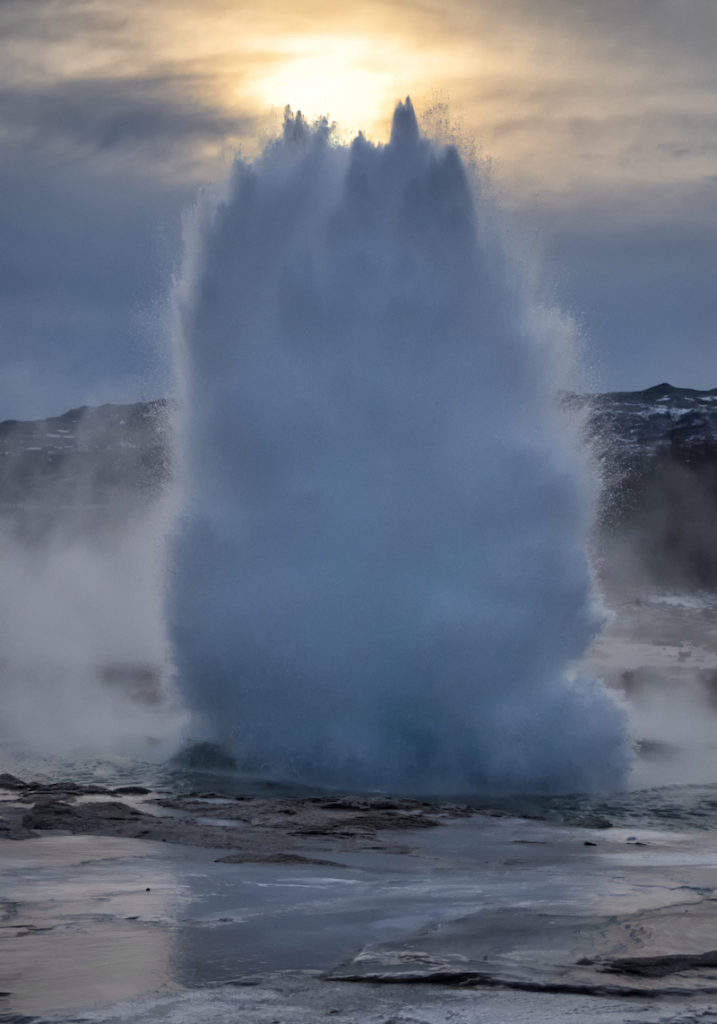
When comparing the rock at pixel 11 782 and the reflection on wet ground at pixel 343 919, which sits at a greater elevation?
the rock at pixel 11 782

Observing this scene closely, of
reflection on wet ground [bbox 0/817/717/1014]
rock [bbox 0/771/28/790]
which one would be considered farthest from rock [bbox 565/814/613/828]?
rock [bbox 0/771/28/790]

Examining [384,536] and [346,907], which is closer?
[346,907]

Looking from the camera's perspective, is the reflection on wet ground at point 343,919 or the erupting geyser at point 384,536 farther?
the erupting geyser at point 384,536

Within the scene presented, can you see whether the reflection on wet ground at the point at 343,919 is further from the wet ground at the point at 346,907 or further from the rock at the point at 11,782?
the rock at the point at 11,782

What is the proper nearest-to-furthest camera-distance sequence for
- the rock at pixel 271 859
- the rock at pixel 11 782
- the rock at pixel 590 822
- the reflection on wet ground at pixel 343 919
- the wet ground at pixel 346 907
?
the wet ground at pixel 346 907 → the reflection on wet ground at pixel 343 919 → the rock at pixel 271 859 → the rock at pixel 590 822 → the rock at pixel 11 782

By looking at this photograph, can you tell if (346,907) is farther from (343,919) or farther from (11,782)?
(11,782)

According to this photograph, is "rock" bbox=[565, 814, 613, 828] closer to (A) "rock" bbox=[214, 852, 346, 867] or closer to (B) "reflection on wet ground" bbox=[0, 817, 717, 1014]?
(B) "reflection on wet ground" bbox=[0, 817, 717, 1014]

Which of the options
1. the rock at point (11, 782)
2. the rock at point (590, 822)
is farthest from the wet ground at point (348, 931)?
the rock at point (11, 782)

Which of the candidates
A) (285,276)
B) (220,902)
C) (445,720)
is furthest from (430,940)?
(285,276)

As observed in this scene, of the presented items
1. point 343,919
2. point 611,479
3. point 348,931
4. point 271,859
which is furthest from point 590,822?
point 611,479

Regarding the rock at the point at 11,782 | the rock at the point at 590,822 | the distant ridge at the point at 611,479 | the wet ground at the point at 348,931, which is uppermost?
the distant ridge at the point at 611,479

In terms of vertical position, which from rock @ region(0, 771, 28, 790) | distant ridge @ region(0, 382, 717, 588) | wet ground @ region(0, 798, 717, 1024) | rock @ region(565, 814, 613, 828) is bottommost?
rock @ region(565, 814, 613, 828)

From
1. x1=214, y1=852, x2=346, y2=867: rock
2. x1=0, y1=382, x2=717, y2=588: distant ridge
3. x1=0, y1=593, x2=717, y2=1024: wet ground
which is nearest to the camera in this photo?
x1=0, y1=593, x2=717, y2=1024: wet ground

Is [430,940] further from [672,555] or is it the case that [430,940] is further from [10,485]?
[10,485]
